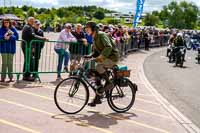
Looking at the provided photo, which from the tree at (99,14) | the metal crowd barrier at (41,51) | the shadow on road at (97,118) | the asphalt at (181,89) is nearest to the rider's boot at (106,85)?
the shadow on road at (97,118)

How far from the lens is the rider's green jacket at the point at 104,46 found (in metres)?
8.63

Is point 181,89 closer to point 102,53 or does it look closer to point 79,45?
point 79,45

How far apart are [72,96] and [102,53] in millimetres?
1069

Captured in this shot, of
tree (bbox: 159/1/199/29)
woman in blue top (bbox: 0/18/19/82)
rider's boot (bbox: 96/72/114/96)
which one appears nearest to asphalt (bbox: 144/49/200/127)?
rider's boot (bbox: 96/72/114/96)

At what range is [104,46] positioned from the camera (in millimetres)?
8680

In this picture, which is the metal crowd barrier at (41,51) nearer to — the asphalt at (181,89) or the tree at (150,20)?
the asphalt at (181,89)

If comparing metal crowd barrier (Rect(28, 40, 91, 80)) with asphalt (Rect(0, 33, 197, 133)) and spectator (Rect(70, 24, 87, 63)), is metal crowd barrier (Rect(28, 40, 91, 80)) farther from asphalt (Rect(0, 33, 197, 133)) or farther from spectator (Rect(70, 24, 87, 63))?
asphalt (Rect(0, 33, 197, 133))

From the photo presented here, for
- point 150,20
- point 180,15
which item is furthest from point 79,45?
point 150,20

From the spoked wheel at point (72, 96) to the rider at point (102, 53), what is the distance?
0.24m

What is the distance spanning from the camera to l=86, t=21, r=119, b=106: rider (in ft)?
28.5

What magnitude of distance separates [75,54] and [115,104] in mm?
5087

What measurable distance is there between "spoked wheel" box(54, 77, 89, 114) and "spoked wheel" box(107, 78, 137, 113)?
0.59m

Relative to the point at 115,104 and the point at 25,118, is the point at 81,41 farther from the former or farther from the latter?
the point at 25,118

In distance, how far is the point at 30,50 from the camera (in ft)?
41.0
